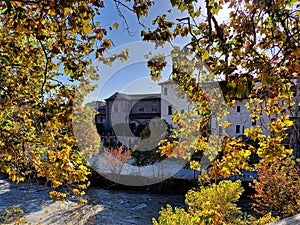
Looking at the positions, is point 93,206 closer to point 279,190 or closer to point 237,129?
point 279,190

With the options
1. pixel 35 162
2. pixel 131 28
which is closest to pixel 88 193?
pixel 35 162

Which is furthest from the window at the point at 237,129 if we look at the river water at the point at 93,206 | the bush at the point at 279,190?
the bush at the point at 279,190

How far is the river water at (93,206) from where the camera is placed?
518cm

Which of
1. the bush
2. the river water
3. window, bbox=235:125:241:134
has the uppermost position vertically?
window, bbox=235:125:241:134

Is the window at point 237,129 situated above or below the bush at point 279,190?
above

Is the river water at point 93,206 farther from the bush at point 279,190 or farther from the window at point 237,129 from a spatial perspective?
the window at point 237,129

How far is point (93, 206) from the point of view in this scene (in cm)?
598

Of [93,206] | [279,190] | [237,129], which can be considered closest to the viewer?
[279,190]

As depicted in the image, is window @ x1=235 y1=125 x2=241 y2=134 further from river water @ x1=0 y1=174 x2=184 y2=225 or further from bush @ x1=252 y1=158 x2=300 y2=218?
bush @ x1=252 y1=158 x2=300 y2=218

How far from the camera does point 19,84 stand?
2125 millimetres

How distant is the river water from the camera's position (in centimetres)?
518

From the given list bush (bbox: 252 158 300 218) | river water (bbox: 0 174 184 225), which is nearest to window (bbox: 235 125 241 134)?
river water (bbox: 0 174 184 225)

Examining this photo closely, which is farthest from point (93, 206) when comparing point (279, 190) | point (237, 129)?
point (237, 129)

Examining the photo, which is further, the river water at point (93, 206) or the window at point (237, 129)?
the window at point (237, 129)
